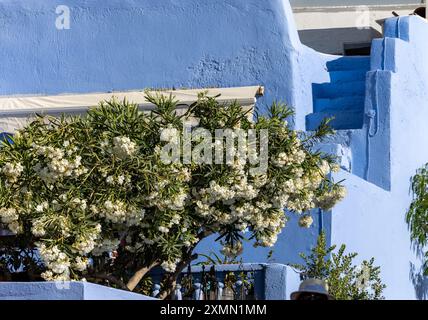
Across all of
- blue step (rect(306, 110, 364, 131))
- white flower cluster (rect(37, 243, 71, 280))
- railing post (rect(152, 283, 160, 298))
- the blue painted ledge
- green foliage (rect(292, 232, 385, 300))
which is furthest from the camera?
blue step (rect(306, 110, 364, 131))

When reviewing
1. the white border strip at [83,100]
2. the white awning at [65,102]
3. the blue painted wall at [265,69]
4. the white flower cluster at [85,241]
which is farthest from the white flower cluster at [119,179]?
the blue painted wall at [265,69]

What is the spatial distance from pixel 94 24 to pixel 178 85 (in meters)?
1.55

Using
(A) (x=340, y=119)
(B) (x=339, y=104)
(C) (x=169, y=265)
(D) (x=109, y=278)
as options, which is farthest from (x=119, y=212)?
(B) (x=339, y=104)

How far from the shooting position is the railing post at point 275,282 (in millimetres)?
15484

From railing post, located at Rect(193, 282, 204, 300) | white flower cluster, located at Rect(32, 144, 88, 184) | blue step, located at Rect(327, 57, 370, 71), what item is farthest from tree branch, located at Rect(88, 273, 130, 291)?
blue step, located at Rect(327, 57, 370, 71)

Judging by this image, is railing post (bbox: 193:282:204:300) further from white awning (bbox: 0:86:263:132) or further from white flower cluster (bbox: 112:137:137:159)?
white awning (bbox: 0:86:263:132)

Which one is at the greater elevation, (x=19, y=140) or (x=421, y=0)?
(x=421, y=0)

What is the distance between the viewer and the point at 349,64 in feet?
67.3

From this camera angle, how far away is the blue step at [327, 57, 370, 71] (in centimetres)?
2036

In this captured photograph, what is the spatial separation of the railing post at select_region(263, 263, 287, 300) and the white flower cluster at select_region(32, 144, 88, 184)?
2.53 m

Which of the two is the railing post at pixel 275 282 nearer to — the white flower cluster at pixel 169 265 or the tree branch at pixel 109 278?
the white flower cluster at pixel 169 265
